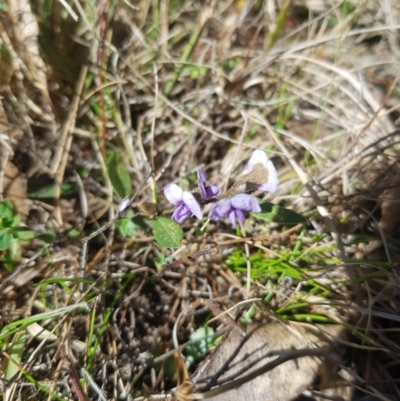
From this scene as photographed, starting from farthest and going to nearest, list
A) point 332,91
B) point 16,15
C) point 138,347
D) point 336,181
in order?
point 332,91
point 336,181
point 16,15
point 138,347

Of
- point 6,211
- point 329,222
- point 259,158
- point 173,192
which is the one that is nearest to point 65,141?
point 6,211

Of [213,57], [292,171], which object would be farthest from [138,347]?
[213,57]

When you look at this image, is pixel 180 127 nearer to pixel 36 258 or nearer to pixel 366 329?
pixel 36 258

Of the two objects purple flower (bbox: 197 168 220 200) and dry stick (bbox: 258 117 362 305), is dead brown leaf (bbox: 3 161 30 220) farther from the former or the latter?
dry stick (bbox: 258 117 362 305)

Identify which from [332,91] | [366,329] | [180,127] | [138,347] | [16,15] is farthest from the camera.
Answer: [332,91]

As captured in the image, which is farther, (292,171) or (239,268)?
(292,171)

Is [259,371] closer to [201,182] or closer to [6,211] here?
[201,182]

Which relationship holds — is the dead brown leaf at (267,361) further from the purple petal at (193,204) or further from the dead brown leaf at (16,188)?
the dead brown leaf at (16,188)
